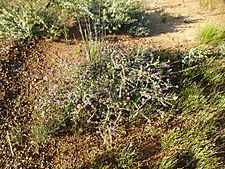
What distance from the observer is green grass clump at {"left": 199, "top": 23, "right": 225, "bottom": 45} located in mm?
4168

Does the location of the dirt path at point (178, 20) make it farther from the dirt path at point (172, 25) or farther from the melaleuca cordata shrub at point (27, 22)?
the melaleuca cordata shrub at point (27, 22)

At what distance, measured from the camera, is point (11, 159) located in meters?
2.76

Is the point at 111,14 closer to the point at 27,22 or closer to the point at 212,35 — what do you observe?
the point at 27,22

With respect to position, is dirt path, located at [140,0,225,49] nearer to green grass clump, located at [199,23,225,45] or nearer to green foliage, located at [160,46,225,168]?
green grass clump, located at [199,23,225,45]

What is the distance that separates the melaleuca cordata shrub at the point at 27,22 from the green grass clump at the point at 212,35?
2128 millimetres

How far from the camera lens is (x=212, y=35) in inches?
166

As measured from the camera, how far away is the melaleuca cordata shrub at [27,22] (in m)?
3.85

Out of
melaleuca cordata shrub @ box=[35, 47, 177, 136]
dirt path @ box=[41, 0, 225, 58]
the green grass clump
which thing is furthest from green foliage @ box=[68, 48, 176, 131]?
the green grass clump

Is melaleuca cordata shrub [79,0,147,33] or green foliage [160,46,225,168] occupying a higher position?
melaleuca cordata shrub [79,0,147,33]

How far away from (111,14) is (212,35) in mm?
1563

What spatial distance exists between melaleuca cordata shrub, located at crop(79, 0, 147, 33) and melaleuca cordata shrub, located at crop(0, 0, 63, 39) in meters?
0.45

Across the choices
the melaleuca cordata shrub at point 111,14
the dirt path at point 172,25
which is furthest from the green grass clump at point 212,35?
the melaleuca cordata shrub at point 111,14

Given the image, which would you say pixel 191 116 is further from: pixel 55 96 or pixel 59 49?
pixel 59 49

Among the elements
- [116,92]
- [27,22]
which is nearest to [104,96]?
[116,92]
